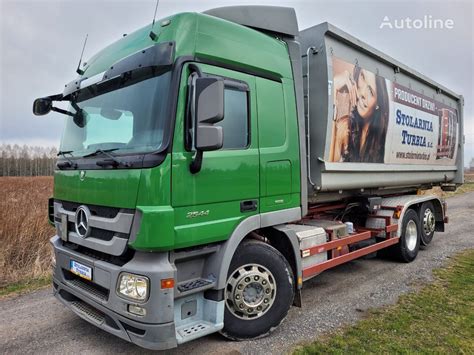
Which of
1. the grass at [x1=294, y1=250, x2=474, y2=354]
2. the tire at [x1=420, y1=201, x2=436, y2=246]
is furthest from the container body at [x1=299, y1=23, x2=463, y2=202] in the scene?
the grass at [x1=294, y1=250, x2=474, y2=354]

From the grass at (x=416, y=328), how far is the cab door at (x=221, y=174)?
1468 millimetres

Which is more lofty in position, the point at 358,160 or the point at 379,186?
the point at 358,160

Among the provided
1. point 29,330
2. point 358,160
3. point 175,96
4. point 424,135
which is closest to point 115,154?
point 175,96

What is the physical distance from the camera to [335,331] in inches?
Answer: 143

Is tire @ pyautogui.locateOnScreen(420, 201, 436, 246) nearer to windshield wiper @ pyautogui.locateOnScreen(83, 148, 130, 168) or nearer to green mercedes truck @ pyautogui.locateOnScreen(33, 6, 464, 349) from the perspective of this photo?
green mercedes truck @ pyautogui.locateOnScreen(33, 6, 464, 349)

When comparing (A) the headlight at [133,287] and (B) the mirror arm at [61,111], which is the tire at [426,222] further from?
(B) the mirror arm at [61,111]

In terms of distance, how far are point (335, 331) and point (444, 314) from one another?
143 cm

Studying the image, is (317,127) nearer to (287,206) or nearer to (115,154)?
(287,206)

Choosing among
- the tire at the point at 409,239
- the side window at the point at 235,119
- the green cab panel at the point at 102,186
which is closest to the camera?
the green cab panel at the point at 102,186

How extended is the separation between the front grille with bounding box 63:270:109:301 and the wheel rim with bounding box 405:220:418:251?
5.44 metres

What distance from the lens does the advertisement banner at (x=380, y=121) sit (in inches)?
182

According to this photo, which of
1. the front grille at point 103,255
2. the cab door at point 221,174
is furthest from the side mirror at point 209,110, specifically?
the front grille at point 103,255

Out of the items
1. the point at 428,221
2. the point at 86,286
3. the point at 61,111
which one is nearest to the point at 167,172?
the point at 86,286

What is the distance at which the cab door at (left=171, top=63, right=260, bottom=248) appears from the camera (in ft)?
9.18
